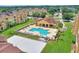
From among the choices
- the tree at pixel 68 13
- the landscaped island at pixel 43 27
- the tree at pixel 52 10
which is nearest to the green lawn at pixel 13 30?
the landscaped island at pixel 43 27

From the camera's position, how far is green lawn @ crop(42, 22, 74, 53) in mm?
1792

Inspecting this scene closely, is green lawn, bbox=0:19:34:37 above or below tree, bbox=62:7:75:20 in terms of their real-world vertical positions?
below

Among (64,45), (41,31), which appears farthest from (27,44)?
(64,45)

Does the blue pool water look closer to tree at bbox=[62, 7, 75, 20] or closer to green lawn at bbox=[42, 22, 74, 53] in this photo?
green lawn at bbox=[42, 22, 74, 53]

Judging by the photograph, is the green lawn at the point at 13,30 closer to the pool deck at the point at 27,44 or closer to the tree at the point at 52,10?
the pool deck at the point at 27,44

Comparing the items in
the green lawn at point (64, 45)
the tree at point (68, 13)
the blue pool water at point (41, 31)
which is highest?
the tree at point (68, 13)

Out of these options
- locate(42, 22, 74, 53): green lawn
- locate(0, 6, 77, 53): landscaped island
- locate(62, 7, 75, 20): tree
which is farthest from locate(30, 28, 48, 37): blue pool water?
locate(62, 7, 75, 20): tree

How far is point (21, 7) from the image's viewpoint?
181 centimetres

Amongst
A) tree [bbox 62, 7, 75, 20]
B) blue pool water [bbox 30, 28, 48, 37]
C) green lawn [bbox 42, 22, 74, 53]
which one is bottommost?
green lawn [bbox 42, 22, 74, 53]

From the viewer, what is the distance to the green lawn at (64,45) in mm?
1792

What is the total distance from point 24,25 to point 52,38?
10.4 inches

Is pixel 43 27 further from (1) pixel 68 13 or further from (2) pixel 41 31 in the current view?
(1) pixel 68 13
